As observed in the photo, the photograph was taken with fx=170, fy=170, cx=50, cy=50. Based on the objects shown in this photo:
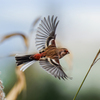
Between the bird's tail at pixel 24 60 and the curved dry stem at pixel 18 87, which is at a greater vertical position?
the bird's tail at pixel 24 60

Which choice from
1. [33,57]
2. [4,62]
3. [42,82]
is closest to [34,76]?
[42,82]

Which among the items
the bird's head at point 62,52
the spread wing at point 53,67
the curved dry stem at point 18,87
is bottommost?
the curved dry stem at point 18,87

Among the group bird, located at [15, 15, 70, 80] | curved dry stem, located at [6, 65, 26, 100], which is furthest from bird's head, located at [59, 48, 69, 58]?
curved dry stem, located at [6, 65, 26, 100]

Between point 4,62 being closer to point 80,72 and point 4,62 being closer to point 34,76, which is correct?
point 34,76

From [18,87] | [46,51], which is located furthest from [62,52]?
[18,87]

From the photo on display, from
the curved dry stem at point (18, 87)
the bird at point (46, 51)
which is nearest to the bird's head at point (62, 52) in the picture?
→ the bird at point (46, 51)

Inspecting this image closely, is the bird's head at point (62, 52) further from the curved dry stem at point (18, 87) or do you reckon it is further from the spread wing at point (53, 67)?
the curved dry stem at point (18, 87)

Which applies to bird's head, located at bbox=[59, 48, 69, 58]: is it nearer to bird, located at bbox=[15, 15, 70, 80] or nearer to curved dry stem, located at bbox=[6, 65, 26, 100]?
bird, located at bbox=[15, 15, 70, 80]
